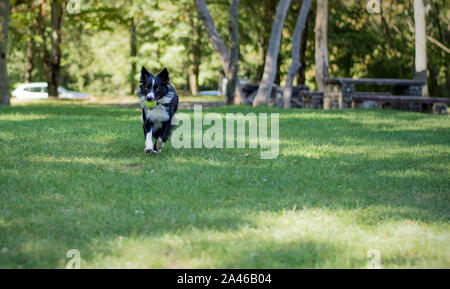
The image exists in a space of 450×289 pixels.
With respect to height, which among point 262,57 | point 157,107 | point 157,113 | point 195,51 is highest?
point 195,51

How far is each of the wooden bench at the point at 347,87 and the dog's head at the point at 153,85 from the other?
506 inches

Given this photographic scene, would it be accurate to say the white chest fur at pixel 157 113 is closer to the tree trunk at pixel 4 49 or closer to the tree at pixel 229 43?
the tree trunk at pixel 4 49

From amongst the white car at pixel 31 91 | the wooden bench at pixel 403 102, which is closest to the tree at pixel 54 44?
the white car at pixel 31 91

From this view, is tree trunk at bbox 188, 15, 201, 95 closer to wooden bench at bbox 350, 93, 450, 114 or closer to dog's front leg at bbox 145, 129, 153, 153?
wooden bench at bbox 350, 93, 450, 114

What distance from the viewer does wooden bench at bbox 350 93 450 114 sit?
1856cm

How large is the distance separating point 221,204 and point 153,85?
3056 mm

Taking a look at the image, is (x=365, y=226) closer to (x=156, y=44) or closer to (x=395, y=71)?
(x=395, y=71)

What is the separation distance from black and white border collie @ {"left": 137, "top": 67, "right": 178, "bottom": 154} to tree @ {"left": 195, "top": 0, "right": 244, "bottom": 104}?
554 inches

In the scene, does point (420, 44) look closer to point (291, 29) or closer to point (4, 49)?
point (291, 29)

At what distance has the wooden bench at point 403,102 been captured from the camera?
1856 centimetres

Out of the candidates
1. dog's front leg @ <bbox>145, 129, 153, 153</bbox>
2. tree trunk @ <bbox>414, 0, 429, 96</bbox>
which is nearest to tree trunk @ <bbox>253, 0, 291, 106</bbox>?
tree trunk @ <bbox>414, 0, 429, 96</bbox>

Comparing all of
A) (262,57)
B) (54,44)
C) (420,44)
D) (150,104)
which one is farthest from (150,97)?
(54,44)

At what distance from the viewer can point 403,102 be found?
19281 mm
